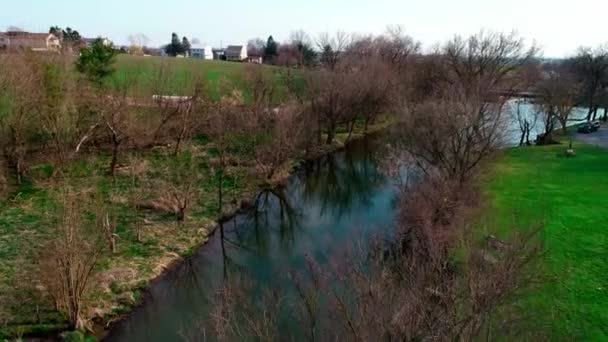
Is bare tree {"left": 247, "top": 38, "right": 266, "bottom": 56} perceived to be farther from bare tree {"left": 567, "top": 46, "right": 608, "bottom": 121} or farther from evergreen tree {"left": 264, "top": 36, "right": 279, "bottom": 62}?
bare tree {"left": 567, "top": 46, "right": 608, "bottom": 121}

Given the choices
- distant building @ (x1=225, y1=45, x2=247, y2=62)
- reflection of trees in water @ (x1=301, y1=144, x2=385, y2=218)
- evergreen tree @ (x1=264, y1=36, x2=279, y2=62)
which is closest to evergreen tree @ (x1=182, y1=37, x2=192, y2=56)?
distant building @ (x1=225, y1=45, x2=247, y2=62)

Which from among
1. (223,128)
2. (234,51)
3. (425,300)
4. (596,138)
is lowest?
(425,300)

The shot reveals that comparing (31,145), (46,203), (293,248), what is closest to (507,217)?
(293,248)

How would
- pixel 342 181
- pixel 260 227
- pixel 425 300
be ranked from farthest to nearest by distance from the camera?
pixel 342 181
pixel 260 227
pixel 425 300

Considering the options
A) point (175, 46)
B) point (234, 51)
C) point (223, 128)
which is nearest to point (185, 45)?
point (175, 46)

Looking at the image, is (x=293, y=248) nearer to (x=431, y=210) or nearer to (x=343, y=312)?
(x=431, y=210)

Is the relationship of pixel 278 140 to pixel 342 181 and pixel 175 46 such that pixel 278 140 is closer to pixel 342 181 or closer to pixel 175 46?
pixel 342 181

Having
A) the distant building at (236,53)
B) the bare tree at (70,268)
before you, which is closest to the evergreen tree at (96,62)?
the bare tree at (70,268)
